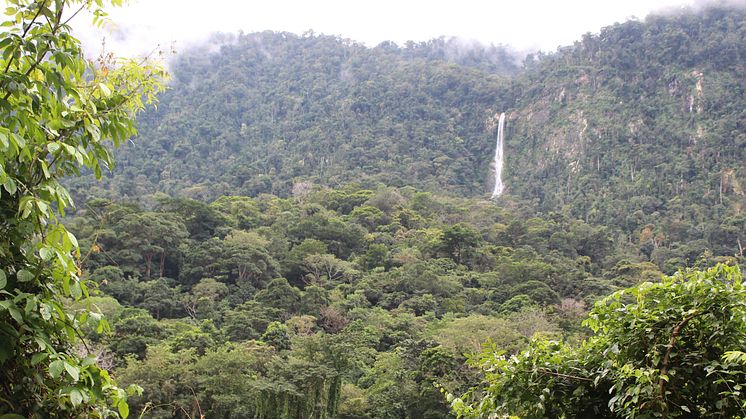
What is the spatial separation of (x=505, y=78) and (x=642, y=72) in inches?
700

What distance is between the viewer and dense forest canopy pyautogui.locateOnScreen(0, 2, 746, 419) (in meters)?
2.54

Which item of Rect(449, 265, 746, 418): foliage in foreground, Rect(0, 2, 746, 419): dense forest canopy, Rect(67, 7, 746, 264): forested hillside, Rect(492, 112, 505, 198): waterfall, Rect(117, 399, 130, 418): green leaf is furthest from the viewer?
Rect(492, 112, 505, 198): waterfall

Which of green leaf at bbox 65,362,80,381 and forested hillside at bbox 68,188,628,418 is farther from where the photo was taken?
forested hillside at bbox 68,188,628,418

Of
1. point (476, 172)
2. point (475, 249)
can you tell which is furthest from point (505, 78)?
point (475, 249)

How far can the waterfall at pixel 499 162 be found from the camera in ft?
174

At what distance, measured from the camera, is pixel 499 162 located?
56.5 metres

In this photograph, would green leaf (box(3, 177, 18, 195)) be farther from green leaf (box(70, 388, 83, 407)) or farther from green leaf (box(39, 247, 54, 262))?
green leaf (box(70, 388, 83, 407))

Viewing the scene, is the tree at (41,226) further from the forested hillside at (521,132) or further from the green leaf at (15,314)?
the forested hillside at (521,132)

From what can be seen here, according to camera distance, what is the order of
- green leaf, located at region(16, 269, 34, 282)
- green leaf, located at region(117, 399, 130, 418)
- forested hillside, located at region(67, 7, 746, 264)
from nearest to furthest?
1. green leaf, located at region(16, 269, 34, 282)
2. green leaf, located at region(117, 399, 130, 418)
3. forested hillside, located at region(67, 7, 746, 264)

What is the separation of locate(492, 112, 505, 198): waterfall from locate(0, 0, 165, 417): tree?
163 feet

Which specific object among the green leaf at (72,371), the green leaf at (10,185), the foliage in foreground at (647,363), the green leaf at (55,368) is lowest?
the foliage in foreground at (647,363)

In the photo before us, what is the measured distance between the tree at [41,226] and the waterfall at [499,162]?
49558mm

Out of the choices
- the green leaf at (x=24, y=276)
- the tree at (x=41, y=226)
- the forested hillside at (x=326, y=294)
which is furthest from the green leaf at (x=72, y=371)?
the forested hillside at (x=326, y=294)

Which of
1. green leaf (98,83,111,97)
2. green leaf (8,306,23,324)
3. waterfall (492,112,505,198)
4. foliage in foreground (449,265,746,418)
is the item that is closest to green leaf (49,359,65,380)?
green leaf (8,306,23,324)
